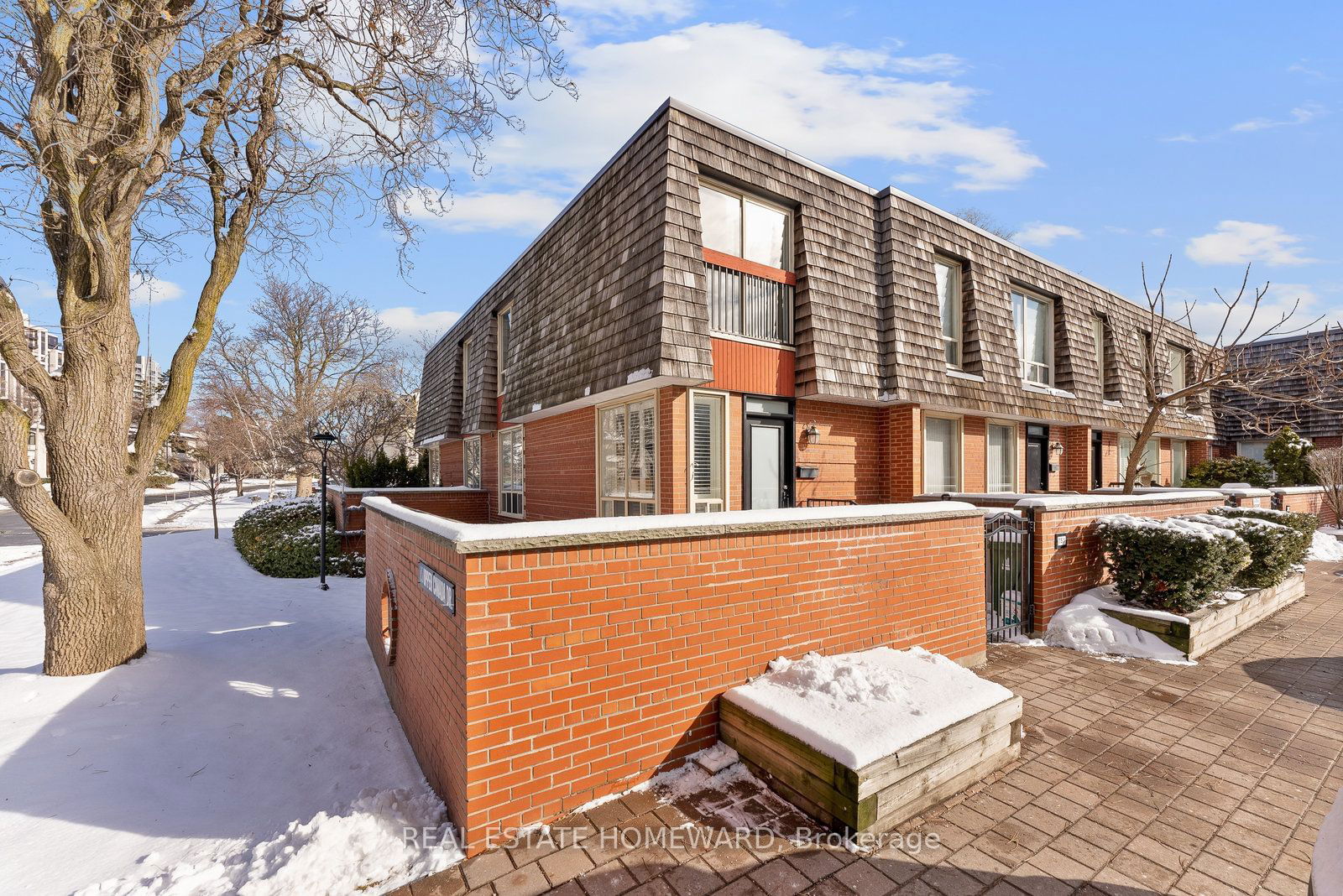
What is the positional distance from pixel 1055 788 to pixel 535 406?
8.67m

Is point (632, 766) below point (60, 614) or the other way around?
below

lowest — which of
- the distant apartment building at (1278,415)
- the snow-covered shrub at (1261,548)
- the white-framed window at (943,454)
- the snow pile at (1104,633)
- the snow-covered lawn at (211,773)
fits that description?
the snow-covered lawn at (211,773)

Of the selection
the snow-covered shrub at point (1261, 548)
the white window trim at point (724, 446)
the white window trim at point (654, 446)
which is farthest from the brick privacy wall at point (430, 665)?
the snow-covered shrub at point (1261, 548)

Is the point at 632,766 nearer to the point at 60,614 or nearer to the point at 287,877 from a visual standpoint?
the point at 287,877

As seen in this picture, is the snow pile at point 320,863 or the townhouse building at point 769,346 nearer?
the snow pile at point 320,863

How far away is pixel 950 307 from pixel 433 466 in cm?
1831

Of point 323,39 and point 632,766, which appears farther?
point 323,39

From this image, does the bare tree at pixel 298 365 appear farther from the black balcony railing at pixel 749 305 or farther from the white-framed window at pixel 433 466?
the black balcony railing at pixel 749 305

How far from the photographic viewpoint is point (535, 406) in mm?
10070

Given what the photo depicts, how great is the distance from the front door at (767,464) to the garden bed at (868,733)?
4076 mm

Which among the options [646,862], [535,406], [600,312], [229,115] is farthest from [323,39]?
[646,862]

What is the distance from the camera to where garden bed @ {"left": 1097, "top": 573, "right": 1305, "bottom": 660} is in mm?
5676

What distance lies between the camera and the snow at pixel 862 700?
3.07 metres

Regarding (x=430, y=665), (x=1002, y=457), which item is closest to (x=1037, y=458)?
(x=1002, y=457)
